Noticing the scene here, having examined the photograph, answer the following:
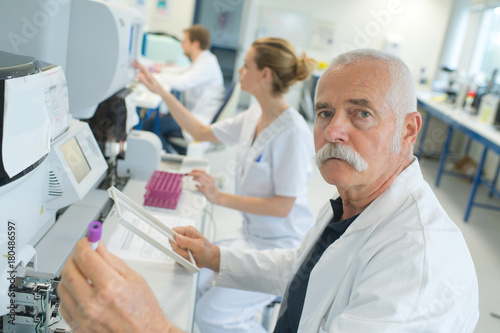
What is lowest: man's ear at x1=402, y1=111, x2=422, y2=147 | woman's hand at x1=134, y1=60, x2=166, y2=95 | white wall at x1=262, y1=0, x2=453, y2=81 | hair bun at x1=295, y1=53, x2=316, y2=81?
woman's hand at x1=134, y1=60, x2=166, y2=95

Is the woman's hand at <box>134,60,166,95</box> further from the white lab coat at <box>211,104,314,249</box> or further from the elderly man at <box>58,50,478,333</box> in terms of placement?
the elderly man at <box>58,50,478,333</box>

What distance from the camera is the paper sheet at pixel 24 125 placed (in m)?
0.75

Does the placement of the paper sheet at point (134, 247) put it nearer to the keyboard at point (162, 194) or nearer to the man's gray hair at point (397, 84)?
the keyboard at point (162, 194)

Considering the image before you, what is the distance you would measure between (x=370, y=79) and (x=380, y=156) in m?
0.17

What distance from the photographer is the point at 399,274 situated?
2.61ft

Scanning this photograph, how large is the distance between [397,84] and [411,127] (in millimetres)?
115

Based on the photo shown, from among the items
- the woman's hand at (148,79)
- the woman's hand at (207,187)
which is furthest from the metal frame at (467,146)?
the woman's hand at (148,79)

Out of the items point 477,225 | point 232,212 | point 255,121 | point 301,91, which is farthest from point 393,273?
point 301,91

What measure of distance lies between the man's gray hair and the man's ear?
1 cm

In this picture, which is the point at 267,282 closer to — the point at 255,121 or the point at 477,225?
the point at 255,121

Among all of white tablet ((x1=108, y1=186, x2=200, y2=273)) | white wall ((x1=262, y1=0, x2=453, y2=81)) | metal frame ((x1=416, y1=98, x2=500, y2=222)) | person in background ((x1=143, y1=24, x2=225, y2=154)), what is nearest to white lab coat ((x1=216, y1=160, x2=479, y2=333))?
white tablet ((x1=108, y1=186, x2=200, y2=273))

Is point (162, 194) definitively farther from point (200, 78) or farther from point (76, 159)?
point (200, 78)

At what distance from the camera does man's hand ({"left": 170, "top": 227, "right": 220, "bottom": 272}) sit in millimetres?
1237

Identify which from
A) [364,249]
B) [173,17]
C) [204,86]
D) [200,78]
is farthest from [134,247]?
[173,17]
